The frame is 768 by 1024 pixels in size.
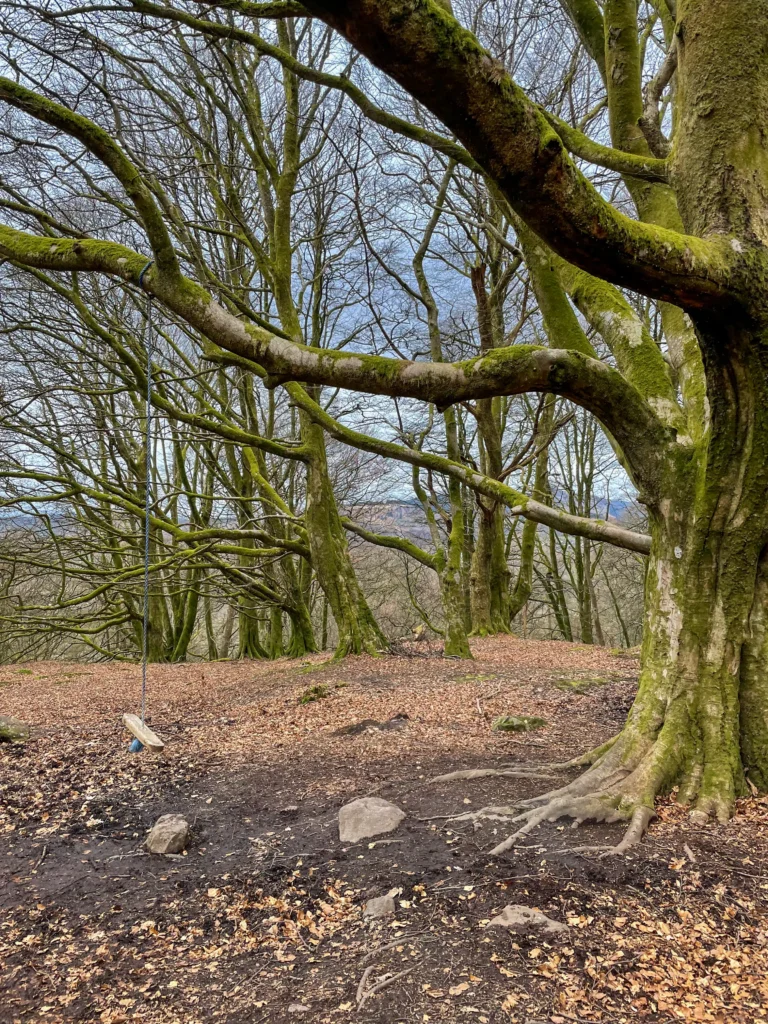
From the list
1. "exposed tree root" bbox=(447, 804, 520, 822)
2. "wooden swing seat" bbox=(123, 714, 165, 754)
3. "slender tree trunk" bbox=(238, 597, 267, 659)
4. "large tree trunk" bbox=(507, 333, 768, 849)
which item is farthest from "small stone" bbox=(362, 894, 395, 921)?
"slender tree trunk" bbox=(238, 597, 267, 659)

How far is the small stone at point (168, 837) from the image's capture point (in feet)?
11.0

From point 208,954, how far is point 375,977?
757mm

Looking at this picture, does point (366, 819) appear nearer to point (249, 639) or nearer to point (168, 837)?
point (168, 837)

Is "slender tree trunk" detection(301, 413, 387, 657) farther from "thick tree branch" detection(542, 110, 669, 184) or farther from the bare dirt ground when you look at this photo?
"thick tree branch" detection(542, 110, 669, 184)

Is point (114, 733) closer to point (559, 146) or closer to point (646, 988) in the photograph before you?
point (646, 988)

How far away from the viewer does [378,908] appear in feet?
8.63

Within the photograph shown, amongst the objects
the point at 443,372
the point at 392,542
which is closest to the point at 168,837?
the point at 443,372

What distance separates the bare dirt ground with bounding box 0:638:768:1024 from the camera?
6.89 ft

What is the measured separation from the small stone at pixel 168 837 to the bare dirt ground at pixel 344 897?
8cm

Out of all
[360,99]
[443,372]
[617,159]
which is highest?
[360,99]

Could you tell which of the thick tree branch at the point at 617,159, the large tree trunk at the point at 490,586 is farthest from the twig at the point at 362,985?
the large tree trunk at the point at 490,586

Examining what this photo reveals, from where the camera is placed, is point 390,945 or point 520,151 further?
point 390,945

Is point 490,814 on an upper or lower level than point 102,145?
lower

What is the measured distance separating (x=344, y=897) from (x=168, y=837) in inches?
46.8
